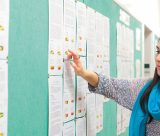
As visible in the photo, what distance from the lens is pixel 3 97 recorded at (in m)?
0.89

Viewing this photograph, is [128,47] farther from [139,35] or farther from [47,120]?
[47,120]

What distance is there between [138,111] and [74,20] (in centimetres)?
61

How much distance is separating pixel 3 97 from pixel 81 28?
2.43 feet

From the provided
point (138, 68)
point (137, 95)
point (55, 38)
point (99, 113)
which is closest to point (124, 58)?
point (138, 68)

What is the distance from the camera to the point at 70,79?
4.54ft

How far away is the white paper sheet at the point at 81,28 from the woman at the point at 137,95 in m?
0.15

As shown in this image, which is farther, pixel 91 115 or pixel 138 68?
pixel 138 68

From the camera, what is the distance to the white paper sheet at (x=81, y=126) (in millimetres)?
1479

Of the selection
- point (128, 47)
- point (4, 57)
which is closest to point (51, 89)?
point (4, 57)

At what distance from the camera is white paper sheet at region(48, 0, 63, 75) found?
3.88 feet

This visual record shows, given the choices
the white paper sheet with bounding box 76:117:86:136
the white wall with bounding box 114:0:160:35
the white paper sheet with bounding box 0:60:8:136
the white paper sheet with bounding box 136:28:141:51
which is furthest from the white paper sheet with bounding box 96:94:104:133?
the white paper sheet with bounding box 136:28:141:51

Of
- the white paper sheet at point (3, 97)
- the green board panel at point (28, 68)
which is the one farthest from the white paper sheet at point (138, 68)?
the white paper sheet at point (3, 97)

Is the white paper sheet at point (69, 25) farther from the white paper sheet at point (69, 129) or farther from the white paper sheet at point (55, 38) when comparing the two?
the white paper sheet at point (69, 129)

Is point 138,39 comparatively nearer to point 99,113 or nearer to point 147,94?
point 99,113
